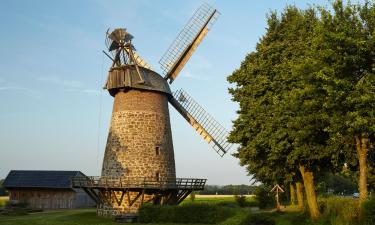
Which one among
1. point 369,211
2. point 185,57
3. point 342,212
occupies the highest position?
point 185,57

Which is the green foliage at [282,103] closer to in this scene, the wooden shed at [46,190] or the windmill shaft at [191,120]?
the windmill shaft at [191,120]

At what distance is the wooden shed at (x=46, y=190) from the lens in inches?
1893

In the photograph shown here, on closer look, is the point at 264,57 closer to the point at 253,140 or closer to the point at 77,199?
the point at 253,140

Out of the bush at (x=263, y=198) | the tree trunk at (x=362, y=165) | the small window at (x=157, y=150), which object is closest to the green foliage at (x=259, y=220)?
the tree trunk at (x=362, y=165)

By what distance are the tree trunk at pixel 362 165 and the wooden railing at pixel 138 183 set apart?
14.7 meters

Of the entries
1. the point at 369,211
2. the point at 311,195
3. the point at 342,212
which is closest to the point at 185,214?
the point at 311,195

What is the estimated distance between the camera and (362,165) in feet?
66.2

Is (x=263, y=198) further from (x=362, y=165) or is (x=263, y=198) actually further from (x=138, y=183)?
(x=362, y=165)

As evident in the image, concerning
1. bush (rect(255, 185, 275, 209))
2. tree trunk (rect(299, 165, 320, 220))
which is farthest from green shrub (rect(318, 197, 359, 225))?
bush (rect(255, 185, 275, 209))

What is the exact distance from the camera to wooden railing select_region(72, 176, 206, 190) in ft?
100

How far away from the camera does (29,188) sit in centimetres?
4931

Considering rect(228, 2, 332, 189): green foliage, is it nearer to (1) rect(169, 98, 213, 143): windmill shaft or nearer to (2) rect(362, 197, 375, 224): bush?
(2) rect(362, 197, 375, 224): bush

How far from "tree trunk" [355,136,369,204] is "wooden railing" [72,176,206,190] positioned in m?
14.7

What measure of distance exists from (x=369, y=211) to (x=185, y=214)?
13830 millimetres
